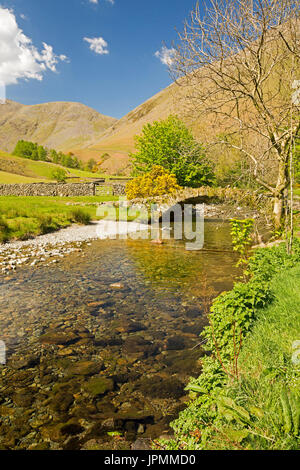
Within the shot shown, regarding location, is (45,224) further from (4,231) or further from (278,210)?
A: (278,210)

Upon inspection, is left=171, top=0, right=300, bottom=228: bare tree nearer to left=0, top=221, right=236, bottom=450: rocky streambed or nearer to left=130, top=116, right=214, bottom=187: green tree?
left=0, top=221, right=236, bottom=450: rocky streambed

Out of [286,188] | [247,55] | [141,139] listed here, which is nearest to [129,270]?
[286,188]

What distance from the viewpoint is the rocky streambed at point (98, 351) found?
3.75 m

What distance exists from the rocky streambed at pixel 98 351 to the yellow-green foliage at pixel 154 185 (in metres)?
19.1

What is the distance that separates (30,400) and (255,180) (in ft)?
35.7

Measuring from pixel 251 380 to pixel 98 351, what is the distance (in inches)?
132

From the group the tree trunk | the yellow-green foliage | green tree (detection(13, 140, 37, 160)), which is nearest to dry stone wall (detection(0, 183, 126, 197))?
the yellow-green foliage

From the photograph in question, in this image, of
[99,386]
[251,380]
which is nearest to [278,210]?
[251,380]

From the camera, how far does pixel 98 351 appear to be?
565 centimetres

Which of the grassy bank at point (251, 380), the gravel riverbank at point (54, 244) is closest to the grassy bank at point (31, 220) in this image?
the gravel riverbank at point (54, 244)

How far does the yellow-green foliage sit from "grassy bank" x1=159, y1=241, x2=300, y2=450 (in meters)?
24.4

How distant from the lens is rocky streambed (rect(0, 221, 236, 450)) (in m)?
3.75

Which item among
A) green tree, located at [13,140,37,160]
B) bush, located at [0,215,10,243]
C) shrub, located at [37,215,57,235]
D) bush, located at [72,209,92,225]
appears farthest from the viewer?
green tree, located at [13,140,37,160]

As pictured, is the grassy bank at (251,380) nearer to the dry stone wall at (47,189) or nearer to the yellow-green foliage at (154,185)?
the yellow-green foliage at (154,185)
